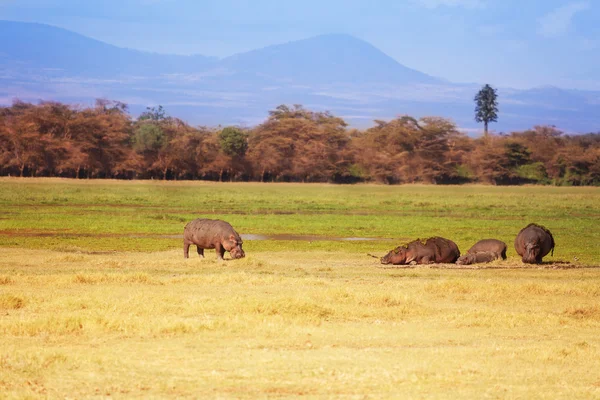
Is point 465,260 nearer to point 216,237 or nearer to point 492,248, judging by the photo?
point 492,248

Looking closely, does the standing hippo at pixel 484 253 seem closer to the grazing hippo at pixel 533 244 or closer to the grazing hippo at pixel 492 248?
the grazing hippo at pixel 492 248

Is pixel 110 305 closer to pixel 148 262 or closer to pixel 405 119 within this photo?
pixel 148 262

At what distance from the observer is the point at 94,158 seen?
80375mm

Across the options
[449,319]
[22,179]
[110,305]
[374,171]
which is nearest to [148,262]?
[110,305]

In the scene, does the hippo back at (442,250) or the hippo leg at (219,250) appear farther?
the hippo back at (442,250)

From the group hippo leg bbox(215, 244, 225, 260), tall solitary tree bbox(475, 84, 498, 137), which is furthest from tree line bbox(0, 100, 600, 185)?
hippo leg bbox(215, 244, 225, 260)

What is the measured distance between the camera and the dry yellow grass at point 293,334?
9078 mm

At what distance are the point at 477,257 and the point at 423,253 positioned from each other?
1.38m

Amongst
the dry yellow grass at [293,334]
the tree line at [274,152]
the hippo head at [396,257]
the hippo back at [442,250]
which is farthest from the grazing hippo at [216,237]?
the tree line at [274,152]

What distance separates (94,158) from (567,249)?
60.9 meters

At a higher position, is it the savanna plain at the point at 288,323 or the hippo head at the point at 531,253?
the hippo head at the point at 531,253

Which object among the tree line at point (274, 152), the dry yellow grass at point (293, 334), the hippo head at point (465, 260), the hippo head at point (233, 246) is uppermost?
the tree line at point (274, 152)

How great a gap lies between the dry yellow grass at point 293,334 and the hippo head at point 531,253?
73.6 inches

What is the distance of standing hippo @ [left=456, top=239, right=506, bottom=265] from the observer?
2094 cm
